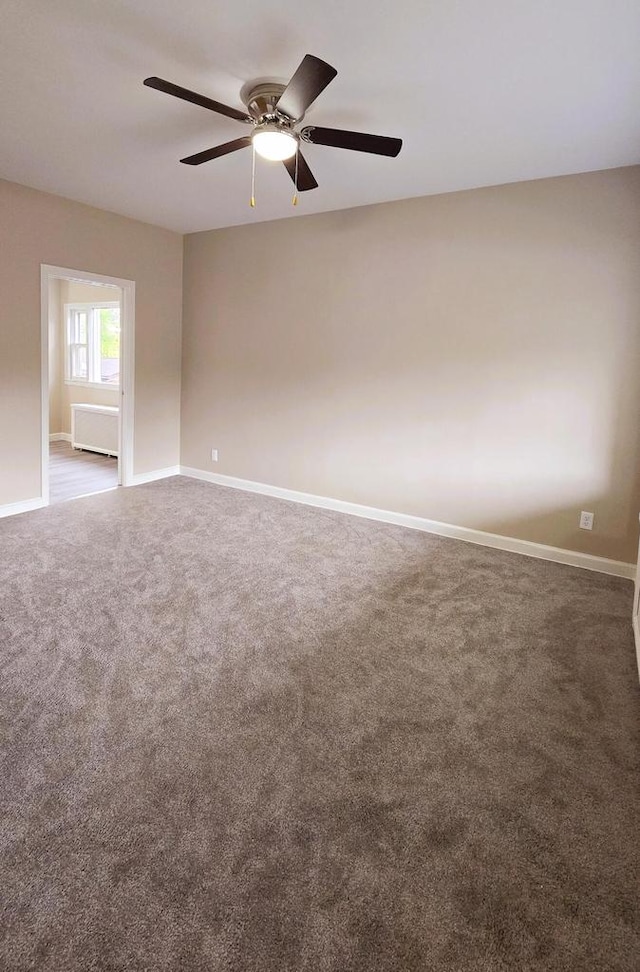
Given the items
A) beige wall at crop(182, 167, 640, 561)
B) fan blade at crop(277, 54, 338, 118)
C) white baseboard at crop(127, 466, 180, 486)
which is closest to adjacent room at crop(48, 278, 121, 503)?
white baseboard at crop(127, 466, 180, 486)

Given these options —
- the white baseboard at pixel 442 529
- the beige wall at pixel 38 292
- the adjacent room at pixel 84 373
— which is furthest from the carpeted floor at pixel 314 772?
the adjacent room at pixel 84 373

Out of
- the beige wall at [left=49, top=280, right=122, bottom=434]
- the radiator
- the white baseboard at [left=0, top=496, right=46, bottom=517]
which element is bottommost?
the white baseboard at [left=0, top=496, right=46, bottom=517]

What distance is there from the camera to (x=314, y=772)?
73.3 inches

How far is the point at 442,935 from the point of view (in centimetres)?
134

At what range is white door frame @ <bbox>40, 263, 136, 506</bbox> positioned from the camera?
4.57m

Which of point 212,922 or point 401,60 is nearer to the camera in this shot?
point 212,922

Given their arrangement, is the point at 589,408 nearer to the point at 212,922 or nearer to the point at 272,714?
the point at 272,714

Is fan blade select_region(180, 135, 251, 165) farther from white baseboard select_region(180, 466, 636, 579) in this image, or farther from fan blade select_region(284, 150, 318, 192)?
white baseboard select_region(180, 466, 636, 579)

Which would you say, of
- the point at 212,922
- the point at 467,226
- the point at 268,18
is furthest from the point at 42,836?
the point at 467,226

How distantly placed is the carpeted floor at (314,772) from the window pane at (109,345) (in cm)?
470

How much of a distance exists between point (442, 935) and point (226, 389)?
16.3ft

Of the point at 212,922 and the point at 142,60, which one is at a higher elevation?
the point at 142,60

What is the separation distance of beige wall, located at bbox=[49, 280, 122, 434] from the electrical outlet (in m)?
5.97

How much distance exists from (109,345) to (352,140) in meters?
5.91
